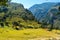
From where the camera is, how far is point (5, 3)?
58219 mm

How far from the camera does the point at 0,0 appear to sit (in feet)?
183

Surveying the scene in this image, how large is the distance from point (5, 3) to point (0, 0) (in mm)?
2692
